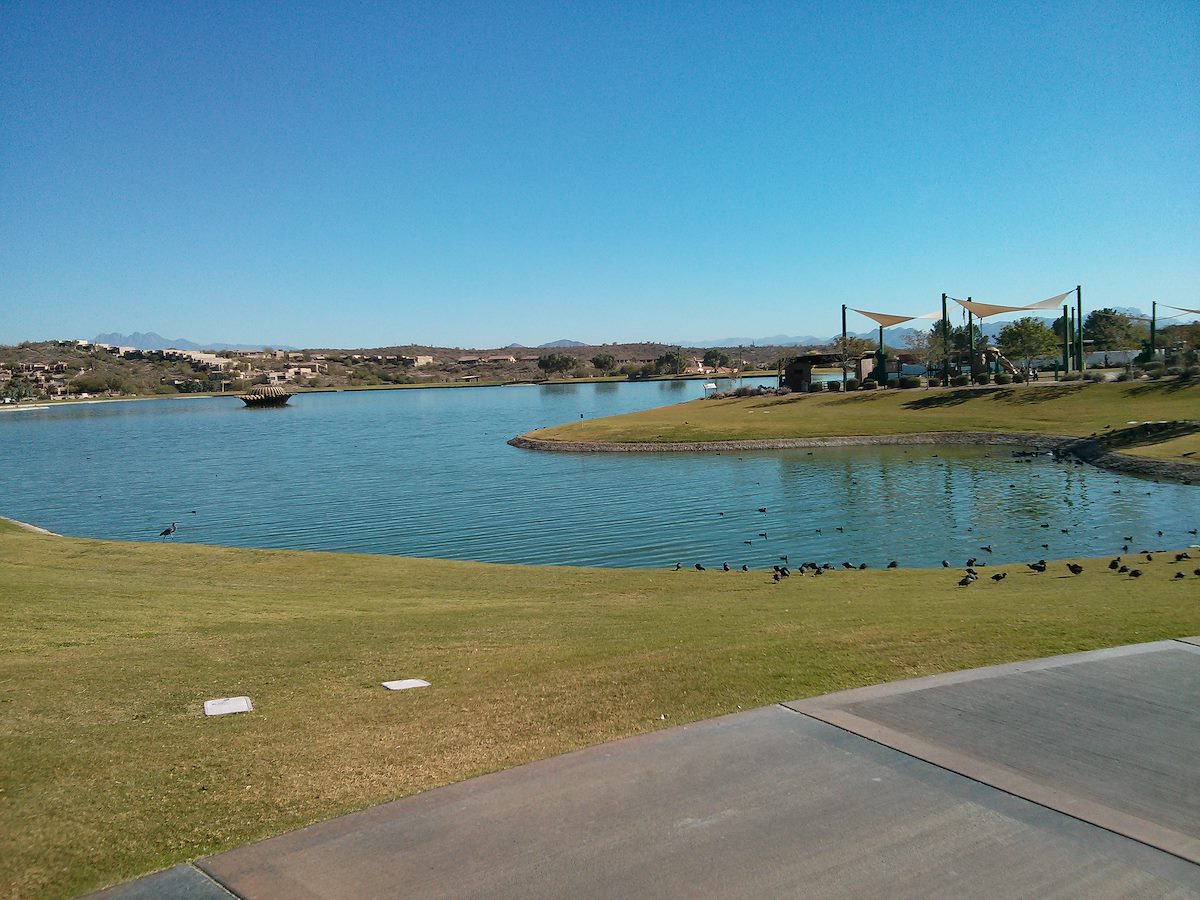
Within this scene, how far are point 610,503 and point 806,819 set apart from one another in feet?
99.9

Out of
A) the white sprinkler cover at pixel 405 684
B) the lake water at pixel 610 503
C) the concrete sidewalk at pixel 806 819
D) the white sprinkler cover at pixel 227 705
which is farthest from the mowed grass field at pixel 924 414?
the white sprinkler cover at pixel 227 705

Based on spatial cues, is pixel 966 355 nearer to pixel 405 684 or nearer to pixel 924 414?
pixel 924 414

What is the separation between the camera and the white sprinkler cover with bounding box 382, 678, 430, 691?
8180mm

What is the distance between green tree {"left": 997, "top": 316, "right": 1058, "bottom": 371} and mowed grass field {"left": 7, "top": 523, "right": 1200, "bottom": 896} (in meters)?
79.7

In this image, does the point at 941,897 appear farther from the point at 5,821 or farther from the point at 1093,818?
the point at 5,821

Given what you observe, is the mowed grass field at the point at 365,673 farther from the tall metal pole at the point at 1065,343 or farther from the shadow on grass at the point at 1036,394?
the tall metal pole at the point at 1065,343

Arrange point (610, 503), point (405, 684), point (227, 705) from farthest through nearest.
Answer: point (610, 503) → point (405, 684) → point (227, 705)

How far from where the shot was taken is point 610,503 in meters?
35.7

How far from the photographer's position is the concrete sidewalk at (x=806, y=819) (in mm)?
4625

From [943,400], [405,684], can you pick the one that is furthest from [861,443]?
[405,684]

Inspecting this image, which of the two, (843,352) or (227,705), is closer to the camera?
(227,705)

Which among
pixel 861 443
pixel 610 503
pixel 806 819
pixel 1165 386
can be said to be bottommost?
pixel 610 503

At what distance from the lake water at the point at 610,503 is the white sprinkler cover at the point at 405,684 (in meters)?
15.9

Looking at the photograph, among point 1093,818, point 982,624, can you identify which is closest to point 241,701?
point 1093,818
